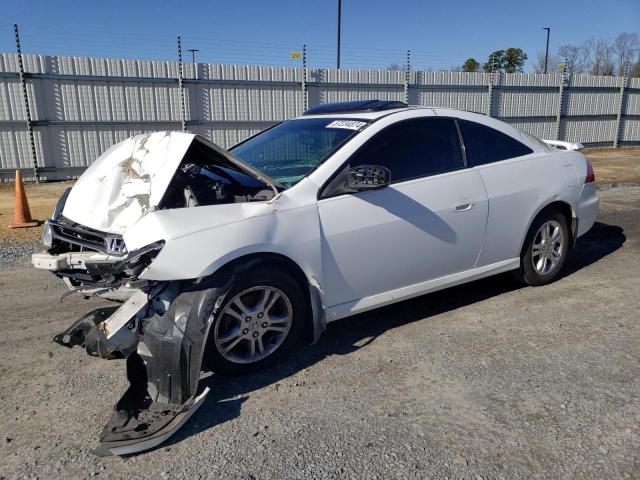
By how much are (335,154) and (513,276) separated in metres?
2.40

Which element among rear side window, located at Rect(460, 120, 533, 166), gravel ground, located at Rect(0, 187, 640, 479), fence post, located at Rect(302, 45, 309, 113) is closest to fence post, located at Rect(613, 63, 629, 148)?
fence post, located at Rect(302, 45, 309, 113)

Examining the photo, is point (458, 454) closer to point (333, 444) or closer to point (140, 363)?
point (333, 444)

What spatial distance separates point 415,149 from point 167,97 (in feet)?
35.5

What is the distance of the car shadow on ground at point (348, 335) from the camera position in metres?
3.14

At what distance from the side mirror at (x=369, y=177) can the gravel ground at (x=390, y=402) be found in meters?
1.20

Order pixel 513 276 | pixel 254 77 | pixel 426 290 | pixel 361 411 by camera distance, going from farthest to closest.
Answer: pixel 254 77, pixel 513 276, pixel 426 290, pixel 361 411

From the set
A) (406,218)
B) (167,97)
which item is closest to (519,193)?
(406,218)

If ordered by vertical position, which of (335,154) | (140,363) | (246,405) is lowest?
(246,405)

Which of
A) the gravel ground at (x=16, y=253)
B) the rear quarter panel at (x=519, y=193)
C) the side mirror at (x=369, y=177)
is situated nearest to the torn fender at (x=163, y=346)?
the side mirror at (x=369, y=177)

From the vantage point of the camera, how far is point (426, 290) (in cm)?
425

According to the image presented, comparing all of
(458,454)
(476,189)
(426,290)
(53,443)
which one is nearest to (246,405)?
(53,443)

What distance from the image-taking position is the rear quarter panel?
4535 millimetres

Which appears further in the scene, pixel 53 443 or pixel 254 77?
pixel 254 77

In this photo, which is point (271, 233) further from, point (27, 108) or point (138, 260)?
point (27, 108)
